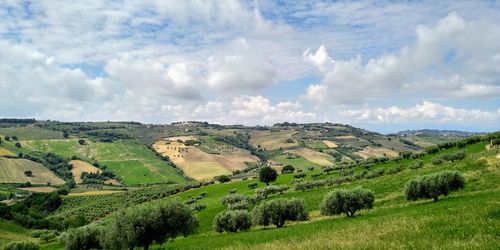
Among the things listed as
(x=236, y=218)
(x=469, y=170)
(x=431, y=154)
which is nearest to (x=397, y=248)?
(x=236, y=218)

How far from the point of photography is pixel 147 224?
3716cm

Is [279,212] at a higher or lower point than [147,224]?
lower

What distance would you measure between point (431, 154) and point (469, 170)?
43.9 m

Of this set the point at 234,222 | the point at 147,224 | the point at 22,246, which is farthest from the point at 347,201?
the point at 22,246

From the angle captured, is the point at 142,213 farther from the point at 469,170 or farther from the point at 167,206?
the point at 469,170

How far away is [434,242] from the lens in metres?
17.4

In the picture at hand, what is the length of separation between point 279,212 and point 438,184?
731 inches

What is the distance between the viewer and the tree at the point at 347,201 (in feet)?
155

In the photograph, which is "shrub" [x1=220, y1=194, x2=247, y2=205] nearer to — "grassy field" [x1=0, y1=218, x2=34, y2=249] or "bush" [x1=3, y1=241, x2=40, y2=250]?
"bush" [x1=3, y1=241, x2=40, y2=250]

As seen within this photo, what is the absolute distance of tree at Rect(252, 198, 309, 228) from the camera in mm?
50312

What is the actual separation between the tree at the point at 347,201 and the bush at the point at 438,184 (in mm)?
5708

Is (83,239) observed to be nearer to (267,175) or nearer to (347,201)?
(347,201)

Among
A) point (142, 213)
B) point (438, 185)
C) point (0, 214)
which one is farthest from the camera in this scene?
point (0, 214)

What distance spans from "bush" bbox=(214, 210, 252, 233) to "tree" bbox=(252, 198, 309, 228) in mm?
2409
